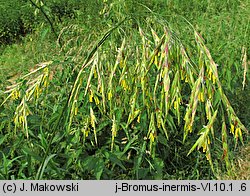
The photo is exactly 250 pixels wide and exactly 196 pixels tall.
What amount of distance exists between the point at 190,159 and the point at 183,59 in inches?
40.0

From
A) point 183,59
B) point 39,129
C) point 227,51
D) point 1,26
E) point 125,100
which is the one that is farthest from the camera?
point 1,26

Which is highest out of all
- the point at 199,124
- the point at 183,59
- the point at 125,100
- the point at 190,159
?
the point at 183,59

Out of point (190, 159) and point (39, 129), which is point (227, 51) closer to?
point (190, 159)

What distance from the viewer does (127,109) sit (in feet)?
8.00

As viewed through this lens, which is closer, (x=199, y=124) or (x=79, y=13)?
(x=199, y=124)

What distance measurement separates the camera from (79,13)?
4129 millimetres

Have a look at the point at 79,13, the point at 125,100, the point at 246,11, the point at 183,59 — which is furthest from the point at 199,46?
the point at 79,13

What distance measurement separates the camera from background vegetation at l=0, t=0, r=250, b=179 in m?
1.82

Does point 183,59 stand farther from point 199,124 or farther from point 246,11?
point 246,11

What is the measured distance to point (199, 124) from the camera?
2648 millimetres

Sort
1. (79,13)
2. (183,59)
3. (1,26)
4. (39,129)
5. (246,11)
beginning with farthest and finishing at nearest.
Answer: (1,26)
(79,13)
(246,11)
(39,129)
(183,59)

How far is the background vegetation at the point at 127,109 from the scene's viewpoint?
1.82 metres
